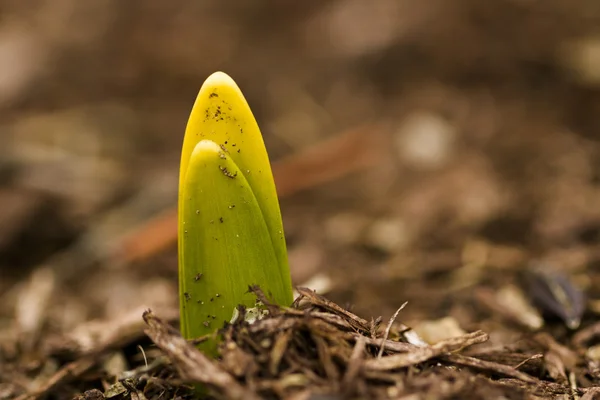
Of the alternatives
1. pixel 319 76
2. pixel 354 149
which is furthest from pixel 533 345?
pixel 319 76

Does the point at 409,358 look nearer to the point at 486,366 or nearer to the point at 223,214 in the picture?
the point at 486,366

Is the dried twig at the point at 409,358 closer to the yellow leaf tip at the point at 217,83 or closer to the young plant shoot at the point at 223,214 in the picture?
the young plant shoot at the point at 223,214

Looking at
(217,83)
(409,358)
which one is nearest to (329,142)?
(217,83)

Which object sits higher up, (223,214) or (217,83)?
(217,83)

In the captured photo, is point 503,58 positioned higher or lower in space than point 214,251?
higher

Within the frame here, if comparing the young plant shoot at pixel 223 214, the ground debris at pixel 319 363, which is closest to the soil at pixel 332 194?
the ground debris at pixel 319 363

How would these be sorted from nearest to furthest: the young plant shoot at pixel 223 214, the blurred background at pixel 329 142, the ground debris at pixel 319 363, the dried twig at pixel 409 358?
the ground debris at pixel 319 363 < the dried twig at pixel 409 358 < the young plant shoot at pixel 223 214 < the blurred background at pixel 329 142

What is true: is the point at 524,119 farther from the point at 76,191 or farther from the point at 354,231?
the point at 76,191
